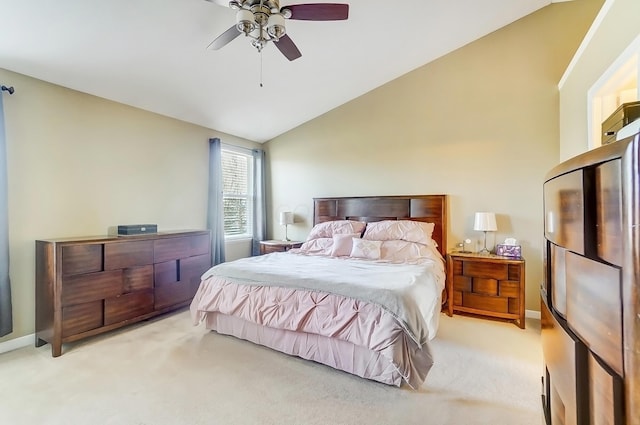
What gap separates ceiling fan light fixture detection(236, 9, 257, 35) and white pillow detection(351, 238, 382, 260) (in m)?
2.57

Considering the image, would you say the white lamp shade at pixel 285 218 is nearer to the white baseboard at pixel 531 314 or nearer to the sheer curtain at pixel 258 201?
the sheer curtain at pixel 258 201

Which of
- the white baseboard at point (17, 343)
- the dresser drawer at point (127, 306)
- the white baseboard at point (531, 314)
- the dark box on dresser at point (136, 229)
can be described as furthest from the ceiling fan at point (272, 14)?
the white baseboard at point (531, 314)

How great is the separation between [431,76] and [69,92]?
4.34 m

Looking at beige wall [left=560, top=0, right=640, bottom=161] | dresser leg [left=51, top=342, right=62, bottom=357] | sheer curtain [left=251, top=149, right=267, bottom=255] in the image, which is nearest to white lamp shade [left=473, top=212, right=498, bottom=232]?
beige wall [left=560, top=0, right=640, bottom=161]

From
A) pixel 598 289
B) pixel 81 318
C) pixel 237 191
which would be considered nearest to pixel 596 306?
pixel 598 289

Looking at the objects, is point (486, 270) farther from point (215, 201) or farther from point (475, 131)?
point (215, 201)

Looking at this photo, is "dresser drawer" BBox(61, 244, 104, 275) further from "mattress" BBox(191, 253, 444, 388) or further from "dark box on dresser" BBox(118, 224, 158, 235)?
"mattress" BBox(191, 253, 444, 388)

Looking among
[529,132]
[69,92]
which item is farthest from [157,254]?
[529,132]

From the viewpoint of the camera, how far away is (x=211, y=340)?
2.87m

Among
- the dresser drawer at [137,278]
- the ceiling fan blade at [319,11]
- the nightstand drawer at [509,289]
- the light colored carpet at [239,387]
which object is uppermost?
the ceiling fan blade at [319,11]

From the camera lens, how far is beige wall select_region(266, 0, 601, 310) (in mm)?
3398

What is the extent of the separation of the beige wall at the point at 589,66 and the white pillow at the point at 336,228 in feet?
8.27

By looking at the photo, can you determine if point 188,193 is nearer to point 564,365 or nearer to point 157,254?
point 157,254

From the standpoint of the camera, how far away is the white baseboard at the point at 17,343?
2662 millimetres
